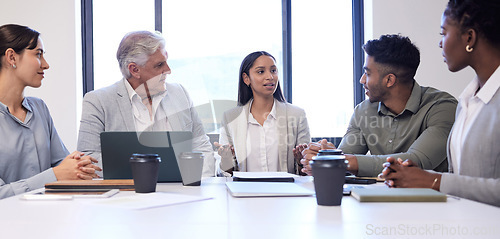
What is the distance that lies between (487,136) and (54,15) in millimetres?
3605

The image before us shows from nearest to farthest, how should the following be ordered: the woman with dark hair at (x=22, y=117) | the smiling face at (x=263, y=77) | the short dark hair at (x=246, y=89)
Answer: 1. the woman with dark hair at (x=22, y=117)
2. the smiling face at (x=263, y=77)
3. the short dark hair at (x=246, y=89)

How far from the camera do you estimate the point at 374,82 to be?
2498 millimetres

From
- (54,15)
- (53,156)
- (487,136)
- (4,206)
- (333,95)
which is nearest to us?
(4,206)

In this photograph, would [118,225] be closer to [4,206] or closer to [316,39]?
[4,206]

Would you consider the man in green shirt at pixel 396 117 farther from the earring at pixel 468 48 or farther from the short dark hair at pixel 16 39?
the short dark hair at pixel 16 39

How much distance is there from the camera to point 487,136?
1485 mm

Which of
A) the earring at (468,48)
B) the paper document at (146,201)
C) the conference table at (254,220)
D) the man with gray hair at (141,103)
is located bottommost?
the paper document at (146,201)

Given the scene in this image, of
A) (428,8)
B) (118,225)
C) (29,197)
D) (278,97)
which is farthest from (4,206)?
(428,8)

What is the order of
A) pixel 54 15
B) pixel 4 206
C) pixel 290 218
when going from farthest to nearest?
pixel 54 15 < pixel 4 206 < pixel 290 218

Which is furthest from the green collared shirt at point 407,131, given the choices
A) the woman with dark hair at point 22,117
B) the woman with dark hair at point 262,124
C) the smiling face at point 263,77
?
the woman with dark hair at point 22,117

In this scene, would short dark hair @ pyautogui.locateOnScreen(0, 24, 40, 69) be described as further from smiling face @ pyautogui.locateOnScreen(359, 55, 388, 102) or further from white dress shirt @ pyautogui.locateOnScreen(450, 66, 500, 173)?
white dress shirt @ pyautogui.locateOnScreen(450, 66, 500, 173)

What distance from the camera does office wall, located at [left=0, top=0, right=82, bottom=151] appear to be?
3.84 m

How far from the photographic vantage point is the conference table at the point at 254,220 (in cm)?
79

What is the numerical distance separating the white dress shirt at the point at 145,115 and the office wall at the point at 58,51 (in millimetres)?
1567
